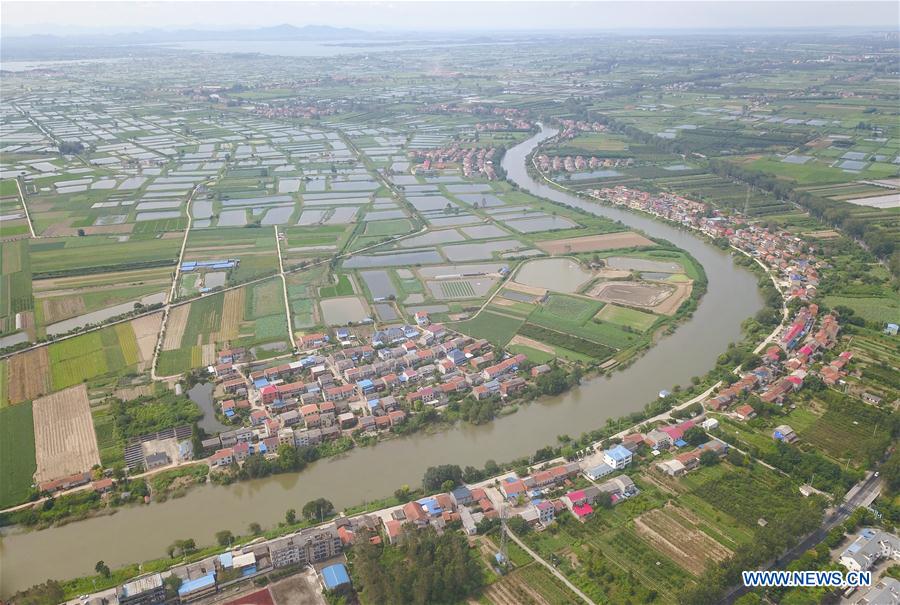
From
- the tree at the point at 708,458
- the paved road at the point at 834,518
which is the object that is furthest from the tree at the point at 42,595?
the tree at the point at 708,458

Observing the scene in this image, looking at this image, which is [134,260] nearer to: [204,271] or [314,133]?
[204,271]

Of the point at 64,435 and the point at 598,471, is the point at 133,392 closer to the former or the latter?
the point at 64,435

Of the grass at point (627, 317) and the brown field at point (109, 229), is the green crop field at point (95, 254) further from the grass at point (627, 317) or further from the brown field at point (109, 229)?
the grass at point (627, 317)

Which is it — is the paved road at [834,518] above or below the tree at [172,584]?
below

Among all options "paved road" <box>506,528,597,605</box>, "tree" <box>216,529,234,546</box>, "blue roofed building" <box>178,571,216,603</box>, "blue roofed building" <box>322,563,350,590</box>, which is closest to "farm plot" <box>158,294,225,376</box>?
"tree" <box>216,529,234,546</box>

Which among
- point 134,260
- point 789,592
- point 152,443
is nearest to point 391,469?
point 152,443
